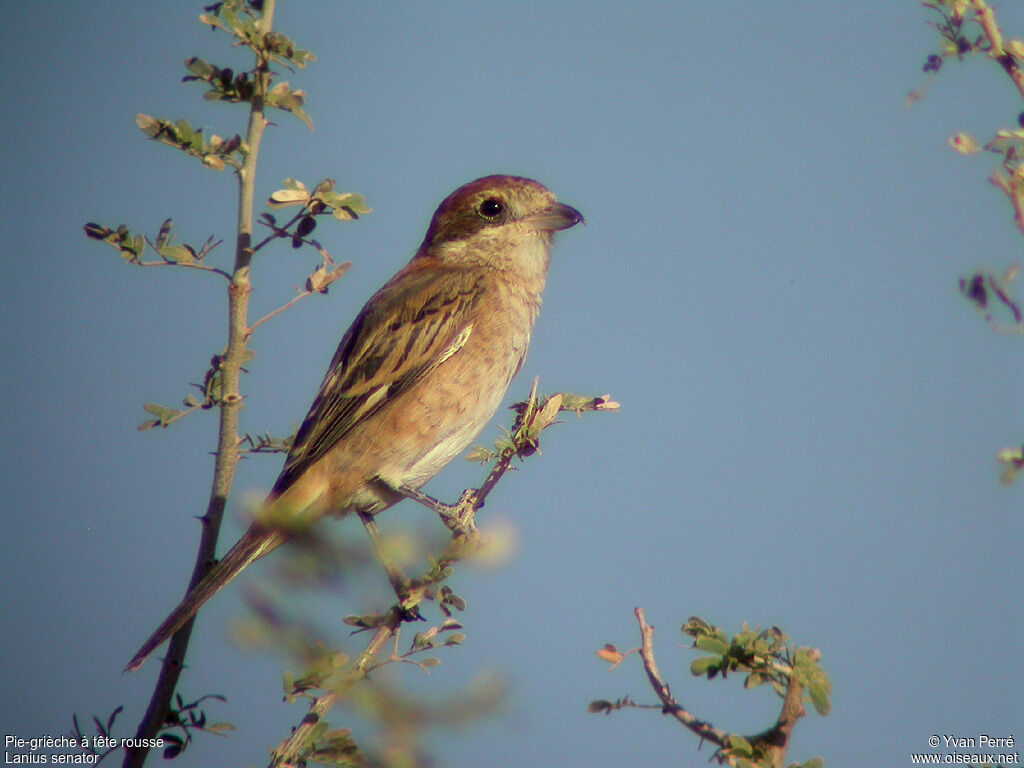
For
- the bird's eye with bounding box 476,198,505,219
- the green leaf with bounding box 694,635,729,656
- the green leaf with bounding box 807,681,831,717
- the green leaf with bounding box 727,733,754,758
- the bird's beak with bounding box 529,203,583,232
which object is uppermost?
the bird's eye with bounding box 476,198,505,219

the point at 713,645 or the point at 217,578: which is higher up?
the point at 217,578

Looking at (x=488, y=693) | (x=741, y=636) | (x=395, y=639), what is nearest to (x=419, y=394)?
(x=395, y=639)

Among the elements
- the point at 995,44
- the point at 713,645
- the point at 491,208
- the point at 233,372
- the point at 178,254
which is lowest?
the point at 713,645

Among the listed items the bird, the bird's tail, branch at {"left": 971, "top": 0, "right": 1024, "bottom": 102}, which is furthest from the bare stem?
branch at {"left": 971, "top": 0, "right": 1024, "bottom": 102}

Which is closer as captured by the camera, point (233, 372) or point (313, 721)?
point (313, 721)

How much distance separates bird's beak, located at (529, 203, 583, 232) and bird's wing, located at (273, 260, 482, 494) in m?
0.44

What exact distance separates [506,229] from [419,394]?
108 cm

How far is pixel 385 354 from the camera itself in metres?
4.17

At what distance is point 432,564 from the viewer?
2.58 metres

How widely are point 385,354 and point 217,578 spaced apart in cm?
135

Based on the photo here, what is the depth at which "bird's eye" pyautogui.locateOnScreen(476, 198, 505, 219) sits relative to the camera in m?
4.73

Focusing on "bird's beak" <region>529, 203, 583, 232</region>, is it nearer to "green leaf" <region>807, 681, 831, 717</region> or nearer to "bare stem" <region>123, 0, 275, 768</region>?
"bare stem" <region>123, 0, 275, 768</region>

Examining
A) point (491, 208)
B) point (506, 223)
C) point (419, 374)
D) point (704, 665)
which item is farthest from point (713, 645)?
point (491, 208)

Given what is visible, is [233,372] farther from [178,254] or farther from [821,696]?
[821,696]
